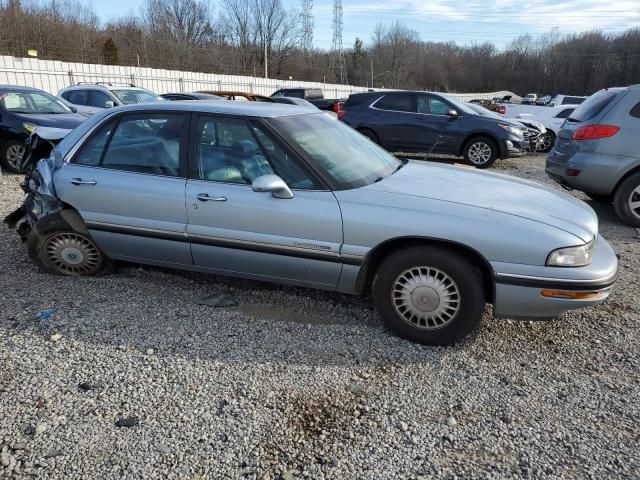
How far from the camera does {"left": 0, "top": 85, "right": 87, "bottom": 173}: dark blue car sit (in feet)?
27.9

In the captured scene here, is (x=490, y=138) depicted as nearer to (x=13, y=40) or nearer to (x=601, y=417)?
(x=601, y=417)

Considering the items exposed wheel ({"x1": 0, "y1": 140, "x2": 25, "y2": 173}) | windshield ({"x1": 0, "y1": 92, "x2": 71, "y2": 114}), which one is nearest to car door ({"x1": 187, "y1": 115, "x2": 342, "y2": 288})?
exposed wheel ({"x1": 0, "y1": 140, "x2": 25, "y2": 173})

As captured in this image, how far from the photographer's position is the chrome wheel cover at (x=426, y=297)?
312 cm

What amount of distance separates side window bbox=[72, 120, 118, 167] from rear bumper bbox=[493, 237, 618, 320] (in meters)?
3.11

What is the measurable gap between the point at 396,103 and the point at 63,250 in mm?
8802

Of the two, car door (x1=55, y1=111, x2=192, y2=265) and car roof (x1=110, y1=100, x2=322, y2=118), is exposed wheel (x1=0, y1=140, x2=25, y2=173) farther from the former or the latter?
car roof (x1=110, y1=100, x2=322, y2=118)

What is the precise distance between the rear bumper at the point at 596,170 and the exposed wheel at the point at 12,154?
29.2ft

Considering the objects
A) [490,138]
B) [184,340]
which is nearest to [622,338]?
[184,340]

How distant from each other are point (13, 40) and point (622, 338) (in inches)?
1573

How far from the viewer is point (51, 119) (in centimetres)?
870

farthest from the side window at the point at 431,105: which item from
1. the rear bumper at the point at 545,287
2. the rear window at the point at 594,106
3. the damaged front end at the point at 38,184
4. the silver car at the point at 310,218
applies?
the rear bumper at the point at 545,287

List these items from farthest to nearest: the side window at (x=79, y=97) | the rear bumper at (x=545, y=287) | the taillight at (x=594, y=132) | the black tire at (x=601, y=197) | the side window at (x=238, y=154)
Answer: the side window at (x=79, y=97), the black tire at (x=601, y=197), the taillight at (x=594, y=132), the side window at (x=238, y=154), the rear bumper at (x=545, y=287)

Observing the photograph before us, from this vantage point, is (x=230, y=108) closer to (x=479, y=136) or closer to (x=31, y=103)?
(x=31, y=103)

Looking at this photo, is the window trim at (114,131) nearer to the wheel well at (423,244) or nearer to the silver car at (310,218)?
the silver car at (310,218)
